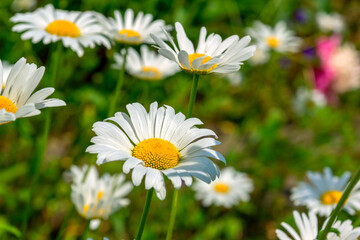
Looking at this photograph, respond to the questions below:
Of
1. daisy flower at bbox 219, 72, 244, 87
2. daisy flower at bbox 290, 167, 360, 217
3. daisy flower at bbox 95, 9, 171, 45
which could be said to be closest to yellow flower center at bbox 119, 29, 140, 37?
daisy flower at bbox 95, 9, 171, 45

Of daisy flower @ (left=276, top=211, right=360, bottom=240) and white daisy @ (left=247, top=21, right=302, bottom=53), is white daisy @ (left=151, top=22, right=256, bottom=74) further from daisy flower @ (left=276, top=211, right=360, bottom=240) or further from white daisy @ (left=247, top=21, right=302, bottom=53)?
white daisy @ (left=247, top=21, right=302, bottom=53)

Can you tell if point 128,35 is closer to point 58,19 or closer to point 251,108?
point 58,19

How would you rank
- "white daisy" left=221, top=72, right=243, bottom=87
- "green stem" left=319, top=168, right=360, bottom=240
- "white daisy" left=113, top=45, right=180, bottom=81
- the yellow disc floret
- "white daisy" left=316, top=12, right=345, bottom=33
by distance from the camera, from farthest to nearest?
"white daisy" left=316, top=12, right=345, bottom=33
"white daisy" left=221, top=72, right=243, bottom=87
"white daisy" left=113, top=45, right=180, bottom=81
the yellow disc floret
"green stem" left=319, top=168, right=360, bottom=240

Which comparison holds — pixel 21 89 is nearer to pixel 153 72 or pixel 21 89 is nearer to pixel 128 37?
pixel 128 37

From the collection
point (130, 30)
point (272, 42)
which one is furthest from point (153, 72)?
point (272, 42)

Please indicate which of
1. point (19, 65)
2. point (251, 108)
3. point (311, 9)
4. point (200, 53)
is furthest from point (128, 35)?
point (311, 9)

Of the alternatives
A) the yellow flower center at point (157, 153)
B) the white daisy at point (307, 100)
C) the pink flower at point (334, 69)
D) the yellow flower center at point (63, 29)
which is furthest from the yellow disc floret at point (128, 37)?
the pink flower at point (334, 69)

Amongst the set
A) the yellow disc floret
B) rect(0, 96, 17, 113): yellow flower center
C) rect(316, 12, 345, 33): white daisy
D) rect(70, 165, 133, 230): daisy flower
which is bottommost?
rect(70, 165, 133, 230): daisy flower
